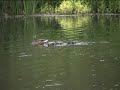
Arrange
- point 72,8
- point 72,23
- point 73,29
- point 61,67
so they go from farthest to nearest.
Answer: point 72,8
point 72,23
point 73,29
point 61,67

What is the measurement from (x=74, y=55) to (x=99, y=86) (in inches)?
299

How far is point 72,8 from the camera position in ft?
239

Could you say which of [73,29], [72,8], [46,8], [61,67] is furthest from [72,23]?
[61,67]

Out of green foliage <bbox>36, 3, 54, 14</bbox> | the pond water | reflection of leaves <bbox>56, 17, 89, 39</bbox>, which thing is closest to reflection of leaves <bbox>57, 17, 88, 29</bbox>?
reflection of leaves <bbox>56, 17, 89, 39</bbox>

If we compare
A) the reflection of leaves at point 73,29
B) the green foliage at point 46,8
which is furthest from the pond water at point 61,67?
the green foliage at point 46,8

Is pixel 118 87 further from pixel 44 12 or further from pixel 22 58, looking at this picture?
pixel 44 12

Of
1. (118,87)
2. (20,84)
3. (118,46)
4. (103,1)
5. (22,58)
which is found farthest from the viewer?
(103,1)

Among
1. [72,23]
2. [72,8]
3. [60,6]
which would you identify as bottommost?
[72,23]

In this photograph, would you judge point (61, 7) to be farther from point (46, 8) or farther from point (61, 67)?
point (61, 67)

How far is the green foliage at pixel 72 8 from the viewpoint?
72500 millimetres

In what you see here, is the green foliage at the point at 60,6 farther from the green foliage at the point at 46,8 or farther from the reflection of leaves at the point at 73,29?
the reflection of leaves at the point at 73,29

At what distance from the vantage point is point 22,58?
22.5 m

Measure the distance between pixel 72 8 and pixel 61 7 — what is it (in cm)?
204

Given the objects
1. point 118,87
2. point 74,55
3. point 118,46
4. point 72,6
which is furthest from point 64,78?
point 72,6
